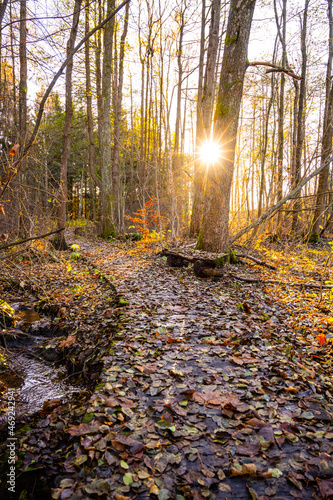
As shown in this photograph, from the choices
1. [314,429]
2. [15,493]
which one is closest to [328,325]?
[314,429]

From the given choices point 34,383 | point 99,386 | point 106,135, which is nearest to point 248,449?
A: point 99,386

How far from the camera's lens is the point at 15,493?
1.87 meters

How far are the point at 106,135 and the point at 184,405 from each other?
12181 mm

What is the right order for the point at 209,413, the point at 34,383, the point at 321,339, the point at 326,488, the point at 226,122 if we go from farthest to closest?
the point at 226,122 < the point at 321,339 < the point at 34,383 < the point at 209,413 < the point at 326,488

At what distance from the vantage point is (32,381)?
326 cm

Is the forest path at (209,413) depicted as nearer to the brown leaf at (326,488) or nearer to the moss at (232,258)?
the brown leaf at (326,488)

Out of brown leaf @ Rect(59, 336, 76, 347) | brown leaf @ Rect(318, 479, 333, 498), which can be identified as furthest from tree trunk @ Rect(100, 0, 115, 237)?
brown leaf @ Rect(318, 479, 333, 498)

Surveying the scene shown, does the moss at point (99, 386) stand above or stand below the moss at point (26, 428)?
above

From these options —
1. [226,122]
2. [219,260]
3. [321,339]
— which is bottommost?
[321,339]

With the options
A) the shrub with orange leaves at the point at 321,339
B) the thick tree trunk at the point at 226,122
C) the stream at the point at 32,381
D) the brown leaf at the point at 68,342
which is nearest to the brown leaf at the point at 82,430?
the stream at the point at 32,381

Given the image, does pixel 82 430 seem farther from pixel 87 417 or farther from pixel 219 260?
pixel 219 260

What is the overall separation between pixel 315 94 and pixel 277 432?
18968 mm

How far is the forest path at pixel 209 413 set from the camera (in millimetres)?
1815

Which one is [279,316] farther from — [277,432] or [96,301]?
[96,301]
